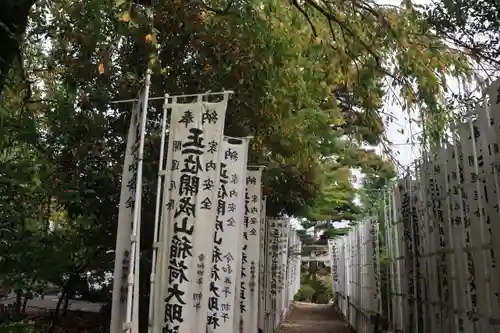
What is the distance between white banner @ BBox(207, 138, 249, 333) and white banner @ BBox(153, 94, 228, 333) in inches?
24.8

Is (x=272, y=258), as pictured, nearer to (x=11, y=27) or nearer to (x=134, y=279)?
(x=134, y=279)

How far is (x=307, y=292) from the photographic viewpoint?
37.1 m

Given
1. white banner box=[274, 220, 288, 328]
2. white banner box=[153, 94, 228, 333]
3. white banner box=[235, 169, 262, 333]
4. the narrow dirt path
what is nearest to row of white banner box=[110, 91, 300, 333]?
white banner box=[153, 94, 228, 333]

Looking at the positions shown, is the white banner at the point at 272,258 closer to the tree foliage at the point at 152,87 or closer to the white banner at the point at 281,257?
the white banner at the point at 281,257

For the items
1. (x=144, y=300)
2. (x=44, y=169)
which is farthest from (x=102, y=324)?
(x=44, y=169)

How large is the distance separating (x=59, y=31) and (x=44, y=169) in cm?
180

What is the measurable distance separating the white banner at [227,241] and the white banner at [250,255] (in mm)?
1634

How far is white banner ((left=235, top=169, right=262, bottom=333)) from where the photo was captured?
8281mm

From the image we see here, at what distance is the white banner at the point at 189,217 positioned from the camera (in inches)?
207

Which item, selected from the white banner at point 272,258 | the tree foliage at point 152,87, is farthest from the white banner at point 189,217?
the white banner at point 272,258

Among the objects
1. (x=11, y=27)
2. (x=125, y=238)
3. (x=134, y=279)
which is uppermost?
(x=11, y=27)

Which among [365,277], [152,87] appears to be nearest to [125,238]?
[152,87]

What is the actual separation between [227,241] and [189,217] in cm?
111

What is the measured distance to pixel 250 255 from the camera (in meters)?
8.47
